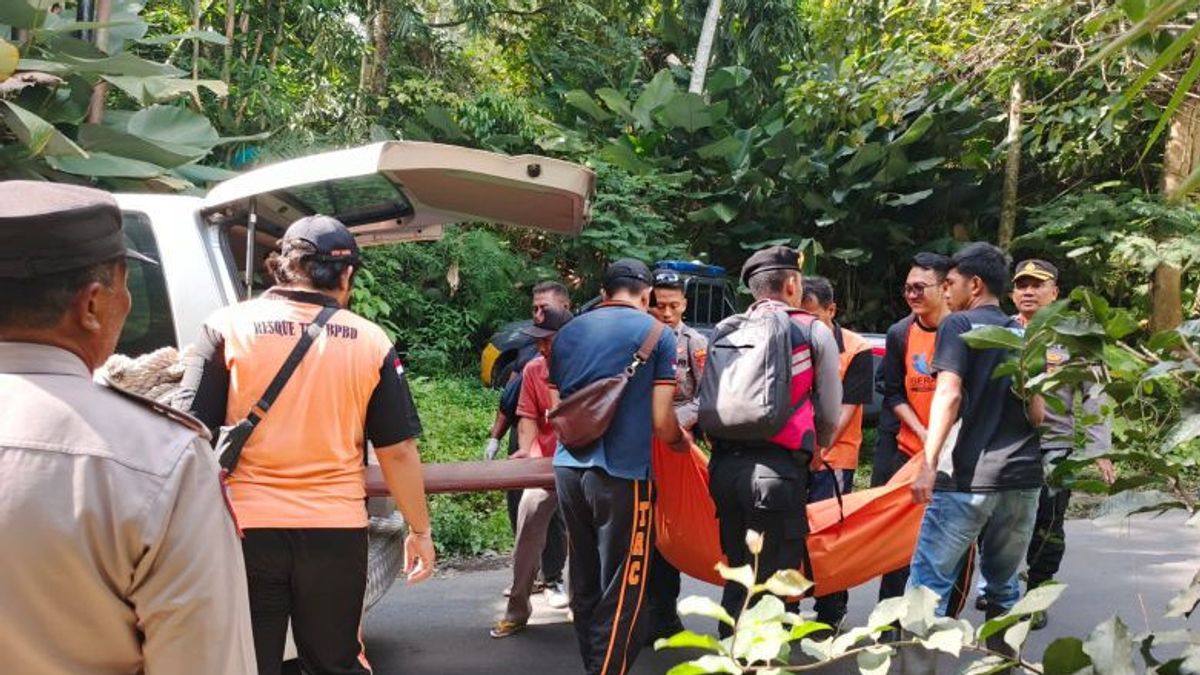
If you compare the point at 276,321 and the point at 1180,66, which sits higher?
the point at 1180,66

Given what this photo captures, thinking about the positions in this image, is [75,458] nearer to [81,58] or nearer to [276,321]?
[276,321]

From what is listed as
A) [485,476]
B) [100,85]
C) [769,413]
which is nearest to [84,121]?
[100,85]

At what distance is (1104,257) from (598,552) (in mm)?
10172

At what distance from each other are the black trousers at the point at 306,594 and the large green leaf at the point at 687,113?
38.9 feet

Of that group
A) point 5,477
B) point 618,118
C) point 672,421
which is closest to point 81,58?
point 672,421

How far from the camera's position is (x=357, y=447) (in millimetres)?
3508

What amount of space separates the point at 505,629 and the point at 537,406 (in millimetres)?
1109

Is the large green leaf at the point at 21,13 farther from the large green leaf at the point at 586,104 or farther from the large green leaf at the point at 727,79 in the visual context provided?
the large green leaf at the point at 727,79

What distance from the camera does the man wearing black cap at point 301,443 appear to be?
3.34m

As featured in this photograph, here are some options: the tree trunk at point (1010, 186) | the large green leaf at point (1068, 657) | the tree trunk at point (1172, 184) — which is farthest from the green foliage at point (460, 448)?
the tree trunk at point (1172, 184)

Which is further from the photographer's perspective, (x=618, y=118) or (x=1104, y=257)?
(x=618, y=118)

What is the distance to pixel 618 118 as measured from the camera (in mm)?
15547

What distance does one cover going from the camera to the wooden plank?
173 inches

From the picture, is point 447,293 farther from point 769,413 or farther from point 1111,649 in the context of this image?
point 1111,649
